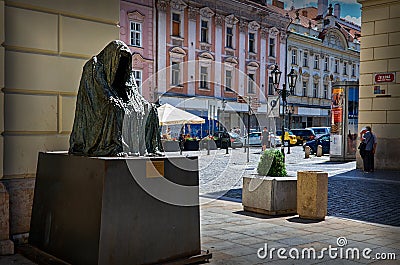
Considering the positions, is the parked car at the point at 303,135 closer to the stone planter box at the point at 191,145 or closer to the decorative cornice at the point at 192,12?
the stone planter box at the point at 191,145

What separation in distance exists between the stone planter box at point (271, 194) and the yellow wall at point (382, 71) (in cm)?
749

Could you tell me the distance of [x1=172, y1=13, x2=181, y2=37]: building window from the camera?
88.3 feet

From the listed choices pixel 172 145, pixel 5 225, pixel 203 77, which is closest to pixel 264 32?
pixel 203 77

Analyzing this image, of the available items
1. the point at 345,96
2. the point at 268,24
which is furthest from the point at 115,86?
the point at 268,24

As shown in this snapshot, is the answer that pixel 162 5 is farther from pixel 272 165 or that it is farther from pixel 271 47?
pixel 272 165

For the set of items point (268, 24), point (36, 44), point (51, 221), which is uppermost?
point (268, 24)

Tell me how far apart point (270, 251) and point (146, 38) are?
74.1ft

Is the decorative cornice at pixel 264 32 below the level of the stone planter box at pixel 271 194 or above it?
above

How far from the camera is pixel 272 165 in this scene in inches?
287

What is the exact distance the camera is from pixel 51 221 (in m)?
4.61

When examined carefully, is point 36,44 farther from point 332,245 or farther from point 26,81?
point 332,245

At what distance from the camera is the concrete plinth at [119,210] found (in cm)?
389

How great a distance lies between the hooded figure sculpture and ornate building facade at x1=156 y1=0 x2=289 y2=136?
20.1 metres

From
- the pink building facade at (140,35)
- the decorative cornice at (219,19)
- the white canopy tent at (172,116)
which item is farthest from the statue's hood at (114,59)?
the decorative cornice at (219,19)
